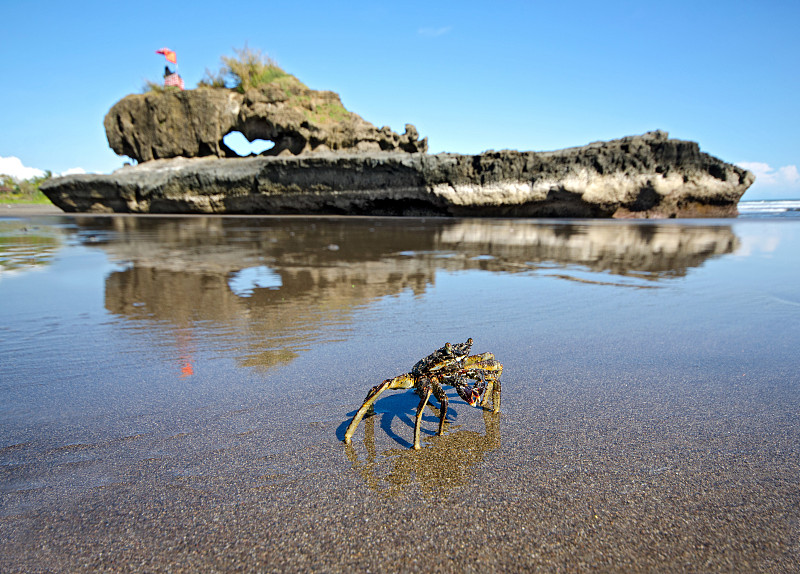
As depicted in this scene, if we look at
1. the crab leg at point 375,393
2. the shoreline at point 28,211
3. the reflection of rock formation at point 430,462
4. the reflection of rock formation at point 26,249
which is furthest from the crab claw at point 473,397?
the shoreline at point 28,211

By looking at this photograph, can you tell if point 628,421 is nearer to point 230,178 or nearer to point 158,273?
point 158,273

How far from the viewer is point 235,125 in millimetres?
26078

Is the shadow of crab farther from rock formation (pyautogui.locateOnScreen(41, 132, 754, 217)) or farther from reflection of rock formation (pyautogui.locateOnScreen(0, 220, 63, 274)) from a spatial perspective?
rock formation (pyautogui.locateOnScreen(41, 132, 754, 217))

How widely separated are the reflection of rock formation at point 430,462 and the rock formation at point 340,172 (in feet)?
66.0

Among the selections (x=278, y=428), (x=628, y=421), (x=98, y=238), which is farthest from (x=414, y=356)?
(x=98, y=238)

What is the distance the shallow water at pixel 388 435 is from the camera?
143 cm

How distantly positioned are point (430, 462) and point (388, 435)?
31 centimetres

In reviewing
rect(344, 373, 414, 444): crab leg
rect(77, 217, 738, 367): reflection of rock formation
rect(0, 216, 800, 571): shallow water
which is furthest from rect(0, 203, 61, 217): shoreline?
rect(344, 373, 414, 444): crab leg

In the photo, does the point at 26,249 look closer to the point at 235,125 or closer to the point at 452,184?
the point at 452,184

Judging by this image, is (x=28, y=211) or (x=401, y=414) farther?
(x=28, y=211)

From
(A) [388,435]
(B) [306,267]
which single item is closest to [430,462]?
(A) [388,435]

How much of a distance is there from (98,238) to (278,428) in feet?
38.8

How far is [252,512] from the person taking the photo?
5.10 ft

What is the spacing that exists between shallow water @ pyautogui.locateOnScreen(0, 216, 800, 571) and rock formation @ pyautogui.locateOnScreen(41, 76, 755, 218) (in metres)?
17.2
